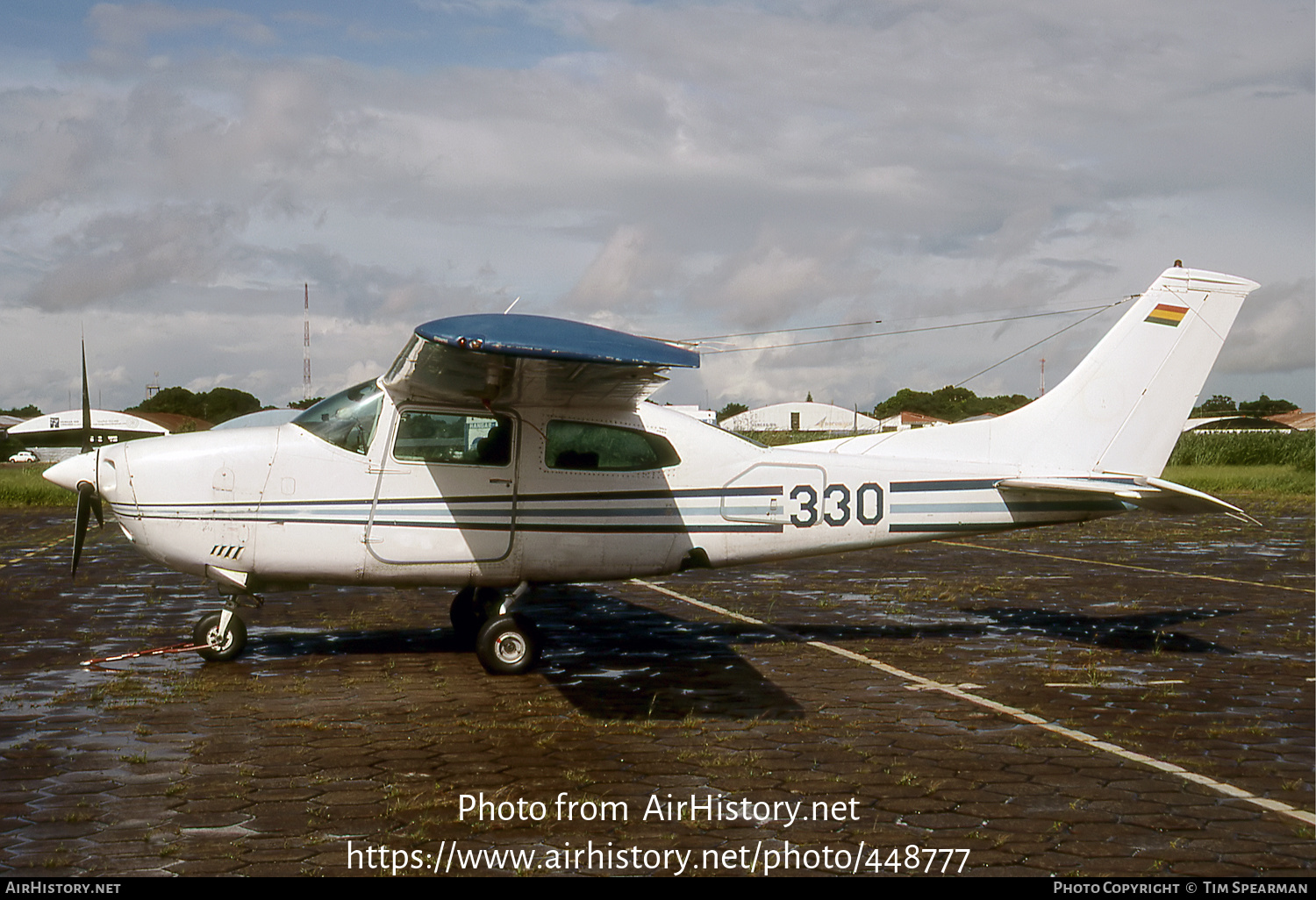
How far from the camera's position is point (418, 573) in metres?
8.59

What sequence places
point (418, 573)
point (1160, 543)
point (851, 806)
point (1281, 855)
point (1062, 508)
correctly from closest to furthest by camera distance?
point (1281, 855) < point (851, 806) < point (418, 573) < point (1062, 508) < point (1160, 543)

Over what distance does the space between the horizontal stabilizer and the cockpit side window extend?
18.0 ft

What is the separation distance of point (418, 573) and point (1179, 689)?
5.86m

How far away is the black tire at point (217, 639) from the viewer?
28.0ft

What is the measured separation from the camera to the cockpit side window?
8.59 m

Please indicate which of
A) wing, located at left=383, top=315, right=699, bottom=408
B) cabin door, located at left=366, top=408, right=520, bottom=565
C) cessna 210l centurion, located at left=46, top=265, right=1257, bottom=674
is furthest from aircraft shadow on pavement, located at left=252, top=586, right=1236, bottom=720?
→ wing, located at left=383, top=315, right=699, bottom=408

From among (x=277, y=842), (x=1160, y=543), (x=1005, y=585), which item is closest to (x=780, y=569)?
(x=1005, y=585)

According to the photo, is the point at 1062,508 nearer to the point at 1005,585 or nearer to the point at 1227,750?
the point at 1227,750

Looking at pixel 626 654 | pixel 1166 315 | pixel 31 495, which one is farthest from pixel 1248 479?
pixel 31 495

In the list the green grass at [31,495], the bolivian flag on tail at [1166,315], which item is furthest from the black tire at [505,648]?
the green grass at [31,495]

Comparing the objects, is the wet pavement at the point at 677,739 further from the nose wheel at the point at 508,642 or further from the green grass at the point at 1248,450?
the green grass at the point at 1248,450

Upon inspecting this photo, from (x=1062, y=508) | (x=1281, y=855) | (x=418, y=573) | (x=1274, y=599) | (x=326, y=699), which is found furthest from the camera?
(x=1274, y=599)

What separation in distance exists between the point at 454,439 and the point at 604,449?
1.23 meters

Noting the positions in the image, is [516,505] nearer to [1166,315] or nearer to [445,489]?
[445,489]
